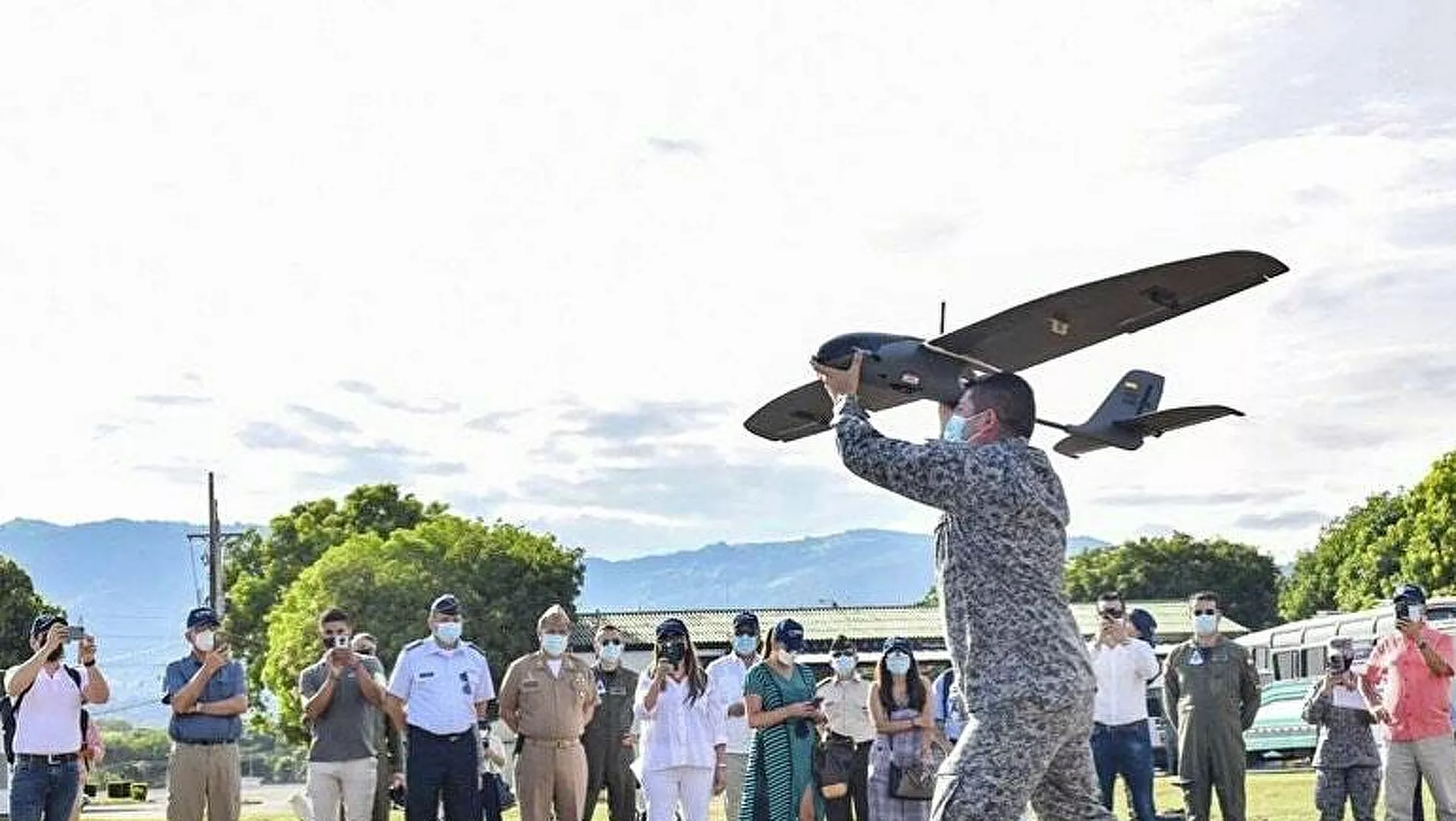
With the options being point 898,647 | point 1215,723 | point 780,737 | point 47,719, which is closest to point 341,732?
point 47,719

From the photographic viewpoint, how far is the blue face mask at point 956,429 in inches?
274

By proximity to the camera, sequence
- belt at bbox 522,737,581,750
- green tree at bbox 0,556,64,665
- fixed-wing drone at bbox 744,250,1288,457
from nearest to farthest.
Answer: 1. fixed-wing drone at bbox 744,250,1288,457
2. belt at bbox 522,737,581,750
3. green tree at bbox 0,556,64,665

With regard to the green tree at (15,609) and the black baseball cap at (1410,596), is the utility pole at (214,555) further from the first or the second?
the black baseball cap at (1410,596)

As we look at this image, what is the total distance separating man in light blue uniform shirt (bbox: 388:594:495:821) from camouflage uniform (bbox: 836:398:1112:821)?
6.98 m

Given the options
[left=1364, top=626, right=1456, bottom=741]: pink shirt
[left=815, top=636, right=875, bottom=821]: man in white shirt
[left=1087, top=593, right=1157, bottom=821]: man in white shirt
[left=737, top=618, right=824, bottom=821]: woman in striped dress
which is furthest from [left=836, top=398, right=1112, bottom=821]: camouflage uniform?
[left=815, top=636, right=875, bottom=821]: man in white shirt

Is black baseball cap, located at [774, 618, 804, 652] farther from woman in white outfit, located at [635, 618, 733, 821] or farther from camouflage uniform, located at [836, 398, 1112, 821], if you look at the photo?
camouflage uniform, located at [836, 398, 1112, 821]

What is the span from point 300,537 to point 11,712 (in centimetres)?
5902

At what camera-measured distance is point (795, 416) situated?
11.3 m

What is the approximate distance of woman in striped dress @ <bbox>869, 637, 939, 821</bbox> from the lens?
13516 mm

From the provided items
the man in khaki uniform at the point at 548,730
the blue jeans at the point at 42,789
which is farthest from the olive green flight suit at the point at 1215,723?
the blue jeans at the point at 42,789

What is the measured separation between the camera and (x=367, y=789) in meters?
13.8

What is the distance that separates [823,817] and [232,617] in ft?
195

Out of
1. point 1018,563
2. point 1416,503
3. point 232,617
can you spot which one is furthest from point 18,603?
point 1018,563

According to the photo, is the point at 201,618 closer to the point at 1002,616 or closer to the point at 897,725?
the point at 897,725
